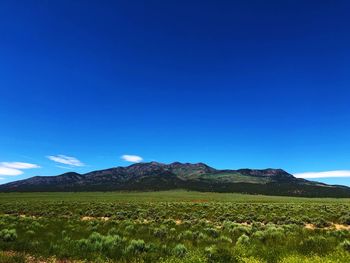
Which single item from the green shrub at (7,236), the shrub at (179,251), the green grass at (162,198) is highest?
the green grass at (162,198)

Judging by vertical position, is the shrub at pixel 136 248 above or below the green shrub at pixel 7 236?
below

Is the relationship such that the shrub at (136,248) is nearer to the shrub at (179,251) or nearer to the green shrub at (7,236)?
the shrub at (179,251)

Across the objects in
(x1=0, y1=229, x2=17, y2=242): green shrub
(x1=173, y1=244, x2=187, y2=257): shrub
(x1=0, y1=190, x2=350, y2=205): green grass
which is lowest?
(x1=173, y1=244, x2=187, y2=257): shrub

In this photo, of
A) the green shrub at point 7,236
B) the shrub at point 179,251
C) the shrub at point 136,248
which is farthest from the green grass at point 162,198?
the shrub at point 179,251

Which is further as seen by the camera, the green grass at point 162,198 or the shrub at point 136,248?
the green grass at point 162,198

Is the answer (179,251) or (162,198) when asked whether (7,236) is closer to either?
(179,251)

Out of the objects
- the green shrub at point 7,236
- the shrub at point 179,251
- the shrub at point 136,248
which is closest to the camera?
the shrub at point 179,251

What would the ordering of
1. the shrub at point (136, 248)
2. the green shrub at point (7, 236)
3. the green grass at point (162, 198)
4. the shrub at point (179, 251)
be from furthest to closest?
1. the green grass at point (162, 198)
2. the green shrub at point (7, 236)
3. the shrub at point (136, 248)
4. the shrub at point (179, 251)

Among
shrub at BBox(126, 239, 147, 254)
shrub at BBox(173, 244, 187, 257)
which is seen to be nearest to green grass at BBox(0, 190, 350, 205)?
shrub at BBox(126, 239, 147, 254)

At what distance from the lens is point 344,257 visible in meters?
10.4

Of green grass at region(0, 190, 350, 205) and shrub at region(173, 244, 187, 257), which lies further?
green grass at region(0, 190, 350, 205)

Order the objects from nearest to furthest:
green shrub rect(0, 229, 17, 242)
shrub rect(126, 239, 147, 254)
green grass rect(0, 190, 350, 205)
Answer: shrub rect(126, 239, 147, 254), green shrub rect(0, 229, 17, 242), green grass rect(0, 190, 350, 205)

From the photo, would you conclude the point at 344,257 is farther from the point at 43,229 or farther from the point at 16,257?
the point at 43,229

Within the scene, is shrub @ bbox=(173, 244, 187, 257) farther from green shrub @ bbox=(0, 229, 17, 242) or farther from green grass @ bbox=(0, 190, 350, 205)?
green grass @ bbox=(0, 190, 350, 205)
